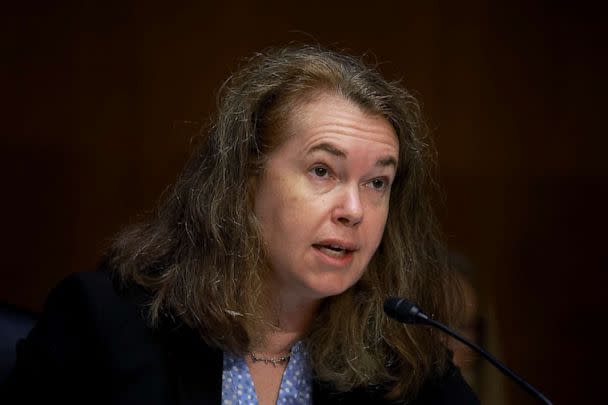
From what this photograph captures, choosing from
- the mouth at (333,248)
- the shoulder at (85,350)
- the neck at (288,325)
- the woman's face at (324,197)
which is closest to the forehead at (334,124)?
the woman's face at (324,197)

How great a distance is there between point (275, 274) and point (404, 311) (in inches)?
13.3

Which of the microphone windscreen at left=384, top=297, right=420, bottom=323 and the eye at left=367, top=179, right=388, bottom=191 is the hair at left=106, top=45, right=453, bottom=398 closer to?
the eye at left=367, top=179, right=388, bottom=191

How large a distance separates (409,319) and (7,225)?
151 cm

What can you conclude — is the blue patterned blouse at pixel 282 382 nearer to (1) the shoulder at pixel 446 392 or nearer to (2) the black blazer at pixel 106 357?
(2) the black blazer at pixel 106 357

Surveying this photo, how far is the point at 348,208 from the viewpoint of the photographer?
175 centimetres

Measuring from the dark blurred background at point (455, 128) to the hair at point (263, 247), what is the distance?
2.93 feet

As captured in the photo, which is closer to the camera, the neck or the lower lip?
the lower lip

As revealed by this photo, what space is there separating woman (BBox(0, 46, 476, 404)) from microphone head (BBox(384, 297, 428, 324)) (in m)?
0.21

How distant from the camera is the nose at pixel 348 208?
1.74 m

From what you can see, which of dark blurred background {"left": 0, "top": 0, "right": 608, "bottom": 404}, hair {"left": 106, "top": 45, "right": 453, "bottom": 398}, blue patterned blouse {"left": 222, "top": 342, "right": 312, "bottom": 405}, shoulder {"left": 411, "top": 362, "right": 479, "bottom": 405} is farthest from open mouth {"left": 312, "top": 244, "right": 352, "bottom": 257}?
dark blurred background {"left": 0, "top": 0, "right": 608, "bottom": 404}

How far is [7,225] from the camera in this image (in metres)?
2.74

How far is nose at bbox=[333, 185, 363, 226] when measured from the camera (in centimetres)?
174

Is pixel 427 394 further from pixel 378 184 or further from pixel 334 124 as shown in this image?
pixel 334 124

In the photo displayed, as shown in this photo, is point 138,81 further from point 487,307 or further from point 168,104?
point 487,307
